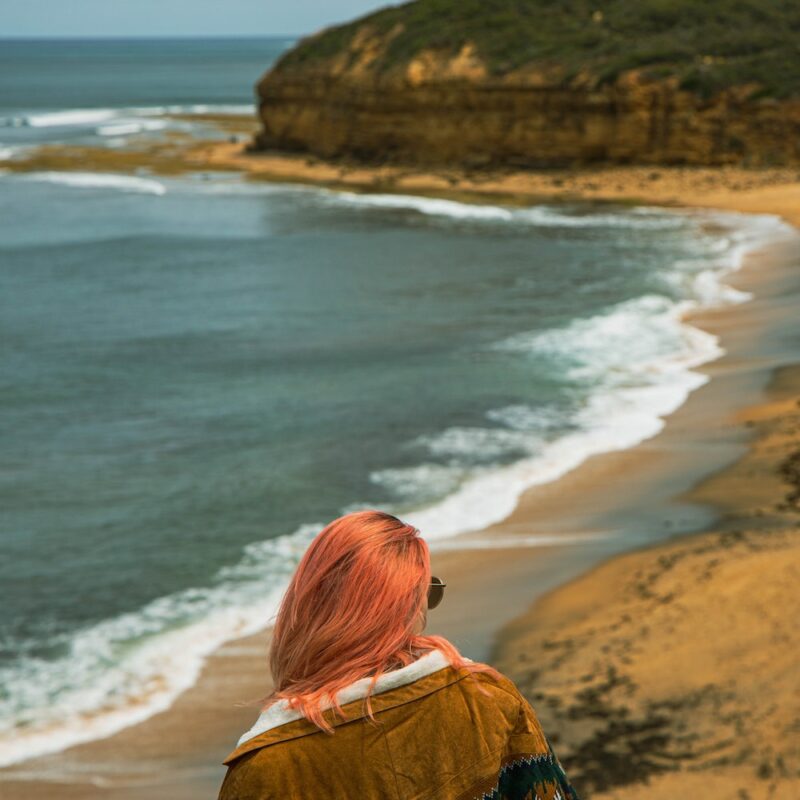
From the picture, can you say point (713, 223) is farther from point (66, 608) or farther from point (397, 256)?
point (66, 608)

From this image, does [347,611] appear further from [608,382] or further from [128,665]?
[608,382]

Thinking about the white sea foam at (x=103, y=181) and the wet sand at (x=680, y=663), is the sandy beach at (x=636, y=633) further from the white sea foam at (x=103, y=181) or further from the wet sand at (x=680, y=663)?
the white sea foam at (x=103, y=181)

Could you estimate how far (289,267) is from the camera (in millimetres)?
26031

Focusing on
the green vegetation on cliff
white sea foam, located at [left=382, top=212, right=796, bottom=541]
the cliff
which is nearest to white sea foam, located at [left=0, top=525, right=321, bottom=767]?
white sea foam, located at [left=382, top=212, right=796, bottom=541]

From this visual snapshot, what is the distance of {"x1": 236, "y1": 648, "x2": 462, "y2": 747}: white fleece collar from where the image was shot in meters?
1.93

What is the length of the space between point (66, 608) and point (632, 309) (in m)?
13.1

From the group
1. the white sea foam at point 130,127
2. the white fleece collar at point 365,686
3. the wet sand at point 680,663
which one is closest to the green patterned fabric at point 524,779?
the white fleece collar at point 365,686

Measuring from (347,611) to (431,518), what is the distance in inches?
340

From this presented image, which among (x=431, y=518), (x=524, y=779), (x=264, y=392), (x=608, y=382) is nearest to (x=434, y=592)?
(x=524, y=779)

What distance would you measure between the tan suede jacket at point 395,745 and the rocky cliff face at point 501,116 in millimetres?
36554

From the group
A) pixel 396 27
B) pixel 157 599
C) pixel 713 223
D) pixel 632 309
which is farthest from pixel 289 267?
pixel 396 27

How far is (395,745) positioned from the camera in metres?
1.95

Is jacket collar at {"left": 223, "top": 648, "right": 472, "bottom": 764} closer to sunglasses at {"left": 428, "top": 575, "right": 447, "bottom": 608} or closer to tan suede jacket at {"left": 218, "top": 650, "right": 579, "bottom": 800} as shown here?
tan suede jacket at {"left": 218, "top": 650, "right": 579, "bottom": 800}

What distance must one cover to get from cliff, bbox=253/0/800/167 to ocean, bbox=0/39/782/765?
5.66 m
